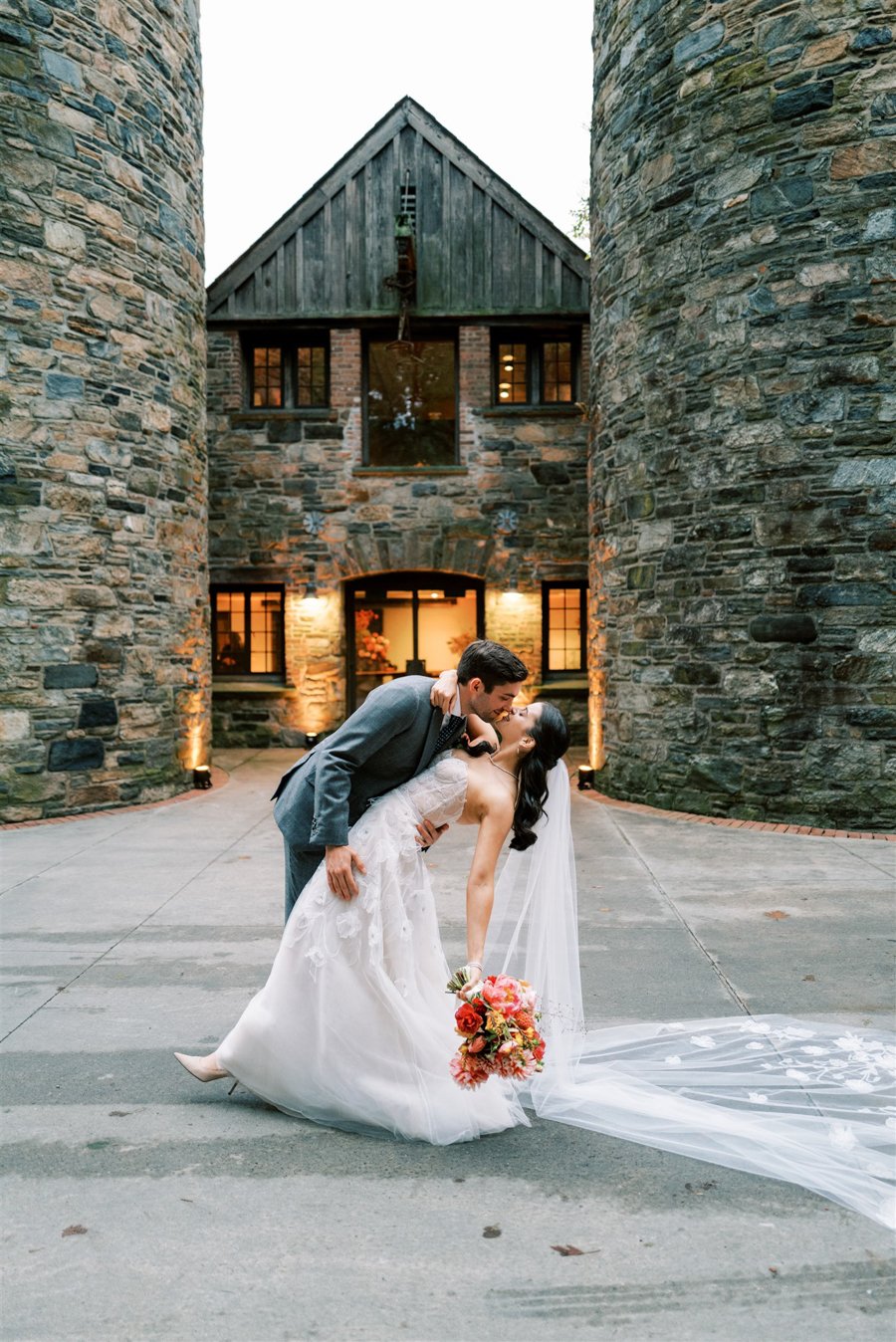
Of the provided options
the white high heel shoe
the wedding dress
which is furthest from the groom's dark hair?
the white high heel shoe

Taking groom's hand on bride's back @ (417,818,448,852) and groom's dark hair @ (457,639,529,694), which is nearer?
groom's dark hair @ (457,639,529,694)

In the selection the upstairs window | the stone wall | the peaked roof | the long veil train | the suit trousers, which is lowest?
the long veil train

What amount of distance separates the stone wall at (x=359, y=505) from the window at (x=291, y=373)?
30 centimetres

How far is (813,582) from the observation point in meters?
7.80

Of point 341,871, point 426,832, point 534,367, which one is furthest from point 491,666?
point 534,367

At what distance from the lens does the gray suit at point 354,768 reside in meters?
2.99

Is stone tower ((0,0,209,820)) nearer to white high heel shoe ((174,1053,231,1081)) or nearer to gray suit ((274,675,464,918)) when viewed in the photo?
white high heel shoe ((174,1053,231,1081))

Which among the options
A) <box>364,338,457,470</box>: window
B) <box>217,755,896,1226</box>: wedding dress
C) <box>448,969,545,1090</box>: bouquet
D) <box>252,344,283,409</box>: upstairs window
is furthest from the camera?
<box>252,344,283,409</box>: upstairs window

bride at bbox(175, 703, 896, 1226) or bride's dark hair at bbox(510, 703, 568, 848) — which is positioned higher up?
bride's dark hair at bbox(510, 703, 568, 848)

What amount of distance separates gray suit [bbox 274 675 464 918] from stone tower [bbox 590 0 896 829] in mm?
5606

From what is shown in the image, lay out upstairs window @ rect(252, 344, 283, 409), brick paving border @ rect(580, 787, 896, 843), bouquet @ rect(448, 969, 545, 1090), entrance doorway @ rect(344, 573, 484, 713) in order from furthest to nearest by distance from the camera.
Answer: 1. entrance doorway @ rect(344, 573, 484, 713)
2. upstairs window @ rect(252, 344, 283, 409)
3. brick paving border @ rect(580, 787, 896, 843)
4. bouquet @ rect(448, 969, 545, 1090)

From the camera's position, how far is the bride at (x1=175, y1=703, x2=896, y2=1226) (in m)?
2.95

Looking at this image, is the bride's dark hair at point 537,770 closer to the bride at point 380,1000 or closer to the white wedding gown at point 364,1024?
the bride at point 380,1000

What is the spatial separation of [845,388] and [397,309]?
283 inches
